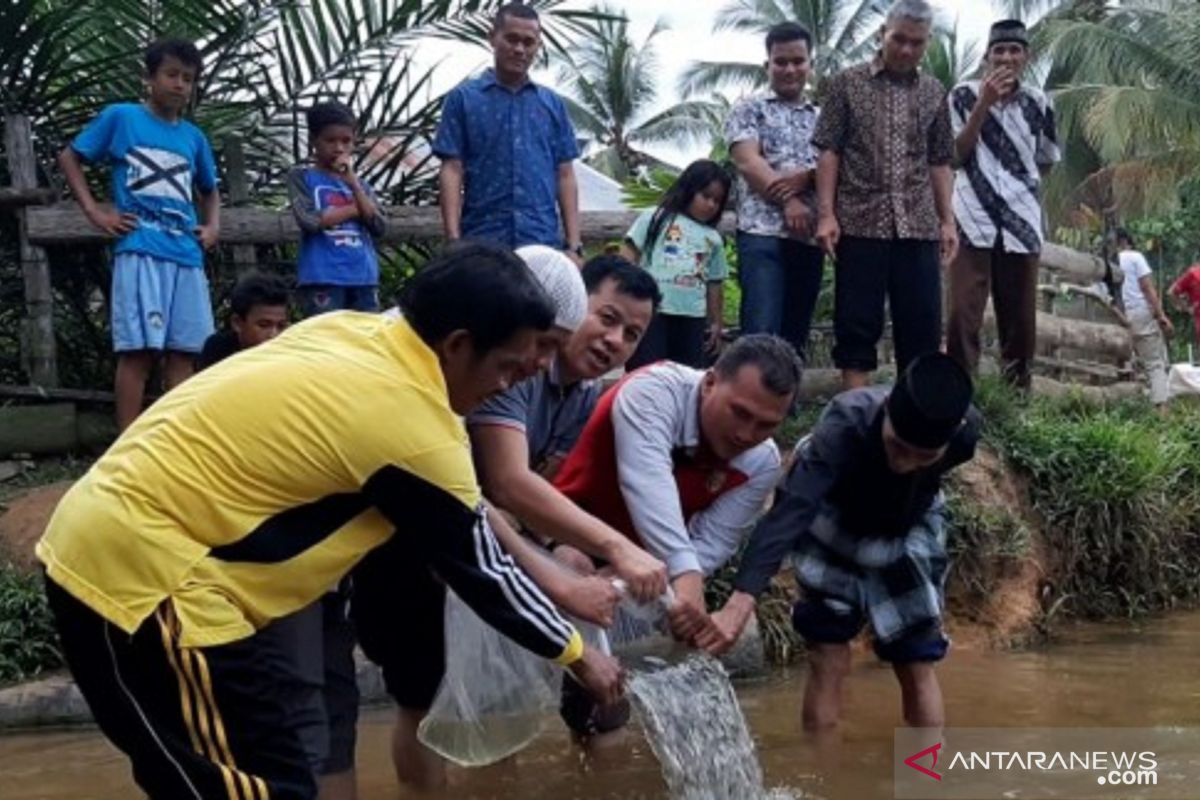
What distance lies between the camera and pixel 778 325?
7.33 m

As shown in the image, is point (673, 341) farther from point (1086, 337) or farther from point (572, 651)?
point (1086, 337)

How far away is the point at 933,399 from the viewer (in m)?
4.61

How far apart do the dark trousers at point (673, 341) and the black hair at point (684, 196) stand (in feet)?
1.09

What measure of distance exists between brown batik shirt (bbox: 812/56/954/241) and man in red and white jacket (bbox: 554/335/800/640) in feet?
8.32

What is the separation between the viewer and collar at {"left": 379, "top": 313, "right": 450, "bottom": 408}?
2982 millimetres

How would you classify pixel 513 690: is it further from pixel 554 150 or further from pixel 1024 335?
pixel 1024 335

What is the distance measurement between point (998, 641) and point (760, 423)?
3.32 meters

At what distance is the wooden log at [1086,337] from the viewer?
11234mm

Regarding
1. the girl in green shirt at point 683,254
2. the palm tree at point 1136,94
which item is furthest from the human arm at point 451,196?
the palm tree at point 1136,94

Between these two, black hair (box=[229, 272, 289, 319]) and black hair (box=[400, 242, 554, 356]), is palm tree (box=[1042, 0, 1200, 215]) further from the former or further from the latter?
black hair (box=[400, 242, 554, 356])

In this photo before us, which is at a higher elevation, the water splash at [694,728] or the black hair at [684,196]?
the black hair at [684,196]

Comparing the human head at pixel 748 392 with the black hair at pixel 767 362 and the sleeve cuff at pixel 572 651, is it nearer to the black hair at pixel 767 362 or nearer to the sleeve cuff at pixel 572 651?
the black hair at pixel 767 362

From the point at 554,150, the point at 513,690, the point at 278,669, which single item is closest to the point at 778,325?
the point at 554,150

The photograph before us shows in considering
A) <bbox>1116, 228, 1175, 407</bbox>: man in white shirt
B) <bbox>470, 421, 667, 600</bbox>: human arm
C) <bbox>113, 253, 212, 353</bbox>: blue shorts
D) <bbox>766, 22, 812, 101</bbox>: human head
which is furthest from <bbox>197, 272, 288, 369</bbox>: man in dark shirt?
<bbox>1116, 228, 1175, 407</bbox>: man in white shirt
